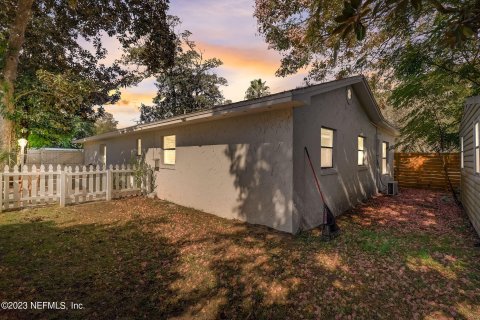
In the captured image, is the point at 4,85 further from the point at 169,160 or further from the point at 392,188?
the point at 392,188

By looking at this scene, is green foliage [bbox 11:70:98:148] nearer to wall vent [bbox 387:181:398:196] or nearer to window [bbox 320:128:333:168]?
window [bbox 320:128:333:168]

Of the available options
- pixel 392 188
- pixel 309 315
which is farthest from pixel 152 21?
pixel 392 188

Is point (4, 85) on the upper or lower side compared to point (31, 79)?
lower

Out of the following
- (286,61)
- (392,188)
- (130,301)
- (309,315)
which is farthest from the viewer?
(286,61)

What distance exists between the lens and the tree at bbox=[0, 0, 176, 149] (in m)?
9.70

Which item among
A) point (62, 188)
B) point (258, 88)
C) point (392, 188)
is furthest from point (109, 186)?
point (258, 88)

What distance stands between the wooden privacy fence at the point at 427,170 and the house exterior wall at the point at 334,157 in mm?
5578

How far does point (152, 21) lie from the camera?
11.3 m

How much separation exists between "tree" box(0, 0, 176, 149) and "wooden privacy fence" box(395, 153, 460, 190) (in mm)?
15575

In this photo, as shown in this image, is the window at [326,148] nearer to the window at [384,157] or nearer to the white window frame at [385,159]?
the white window frame at [385,159]

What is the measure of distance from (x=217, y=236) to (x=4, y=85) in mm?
9841

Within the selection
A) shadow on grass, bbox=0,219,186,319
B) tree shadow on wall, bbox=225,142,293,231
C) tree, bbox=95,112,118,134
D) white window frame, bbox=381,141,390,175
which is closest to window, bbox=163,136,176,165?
tree shadow on wall, bbox=225,142,293,231

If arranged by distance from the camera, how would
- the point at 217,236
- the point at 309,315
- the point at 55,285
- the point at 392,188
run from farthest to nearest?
the point at 392,188
the point at 217,236
the point at 55,285
the point at 309,315

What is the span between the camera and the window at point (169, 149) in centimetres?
1072
